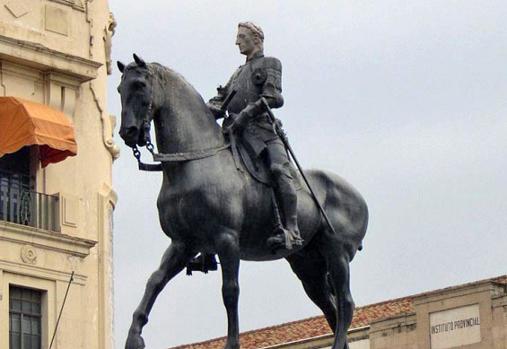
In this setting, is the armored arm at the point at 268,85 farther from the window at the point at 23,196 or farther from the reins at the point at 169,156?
the window at the point at 23,196

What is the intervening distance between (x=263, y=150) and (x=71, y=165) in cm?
2822

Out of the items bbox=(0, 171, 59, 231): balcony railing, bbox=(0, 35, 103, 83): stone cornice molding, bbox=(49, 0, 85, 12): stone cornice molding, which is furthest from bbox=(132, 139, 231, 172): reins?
bbox=(49, 0, 85, 12): stone cornice molding

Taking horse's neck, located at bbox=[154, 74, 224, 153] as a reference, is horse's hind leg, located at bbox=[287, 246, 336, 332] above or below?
below

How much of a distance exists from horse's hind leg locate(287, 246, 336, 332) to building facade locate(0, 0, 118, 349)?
24.4 metres

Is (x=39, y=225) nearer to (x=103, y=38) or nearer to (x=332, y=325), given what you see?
(x=103, y=38)

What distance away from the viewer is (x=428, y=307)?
6194cm

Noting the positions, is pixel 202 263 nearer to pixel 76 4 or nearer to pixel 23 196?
pixel 23 196

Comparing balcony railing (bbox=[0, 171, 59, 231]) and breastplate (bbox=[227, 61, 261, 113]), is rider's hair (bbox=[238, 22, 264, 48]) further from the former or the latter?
balcony railing (bbox=[0, 171, 59, 231])

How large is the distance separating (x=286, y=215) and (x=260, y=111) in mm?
956

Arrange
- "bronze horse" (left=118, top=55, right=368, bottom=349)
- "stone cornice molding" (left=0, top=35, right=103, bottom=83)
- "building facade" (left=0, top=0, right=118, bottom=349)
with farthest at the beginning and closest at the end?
1. "stone cornice molding" (left=0, top=35, right=103, bottom=83)
2. "building facade" (left=0, top=0, right=118, bottom=349)
3. "bronze horse" (left=118, top=55, right=368, bottom=349)

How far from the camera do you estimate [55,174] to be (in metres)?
47.8

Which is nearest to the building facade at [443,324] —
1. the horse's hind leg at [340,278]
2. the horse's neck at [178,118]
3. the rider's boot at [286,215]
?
the horse's hind leg at [340,278]

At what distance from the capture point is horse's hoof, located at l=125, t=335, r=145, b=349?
19750 millimetres

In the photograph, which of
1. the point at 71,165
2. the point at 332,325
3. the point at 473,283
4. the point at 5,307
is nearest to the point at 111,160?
the point at 71,165
